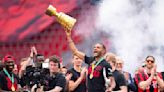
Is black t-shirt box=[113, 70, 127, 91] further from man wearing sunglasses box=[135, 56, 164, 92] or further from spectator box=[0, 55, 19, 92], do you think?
spectator box=[0, 55, 19, 92]

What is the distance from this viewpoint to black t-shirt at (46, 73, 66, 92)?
11.6m

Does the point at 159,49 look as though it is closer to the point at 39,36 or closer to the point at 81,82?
the point at 39,36

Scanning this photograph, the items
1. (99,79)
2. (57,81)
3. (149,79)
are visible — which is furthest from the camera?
(149,79)

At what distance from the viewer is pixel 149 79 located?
11883 millimetres

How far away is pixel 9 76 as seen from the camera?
12352 mm

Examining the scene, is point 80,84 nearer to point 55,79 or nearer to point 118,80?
point 55,79

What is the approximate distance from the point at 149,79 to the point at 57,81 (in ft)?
4.58

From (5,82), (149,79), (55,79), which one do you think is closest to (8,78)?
(5,82)

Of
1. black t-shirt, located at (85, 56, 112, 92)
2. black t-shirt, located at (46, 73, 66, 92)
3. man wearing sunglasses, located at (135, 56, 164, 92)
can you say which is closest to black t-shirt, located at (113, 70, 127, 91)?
black t-shirt, located at (85, 56, 112, 92)

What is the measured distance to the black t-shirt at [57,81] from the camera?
11.6m

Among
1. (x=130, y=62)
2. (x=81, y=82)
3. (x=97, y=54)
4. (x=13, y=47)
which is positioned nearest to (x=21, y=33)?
(x=13, y=47)

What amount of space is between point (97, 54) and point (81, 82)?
119 cm

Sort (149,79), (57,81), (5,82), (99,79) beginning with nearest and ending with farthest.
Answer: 1. (99,79)
2. (57,81)
3. (149,79)
4. (5,82)

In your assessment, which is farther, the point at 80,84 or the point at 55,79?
the point at 80,84
